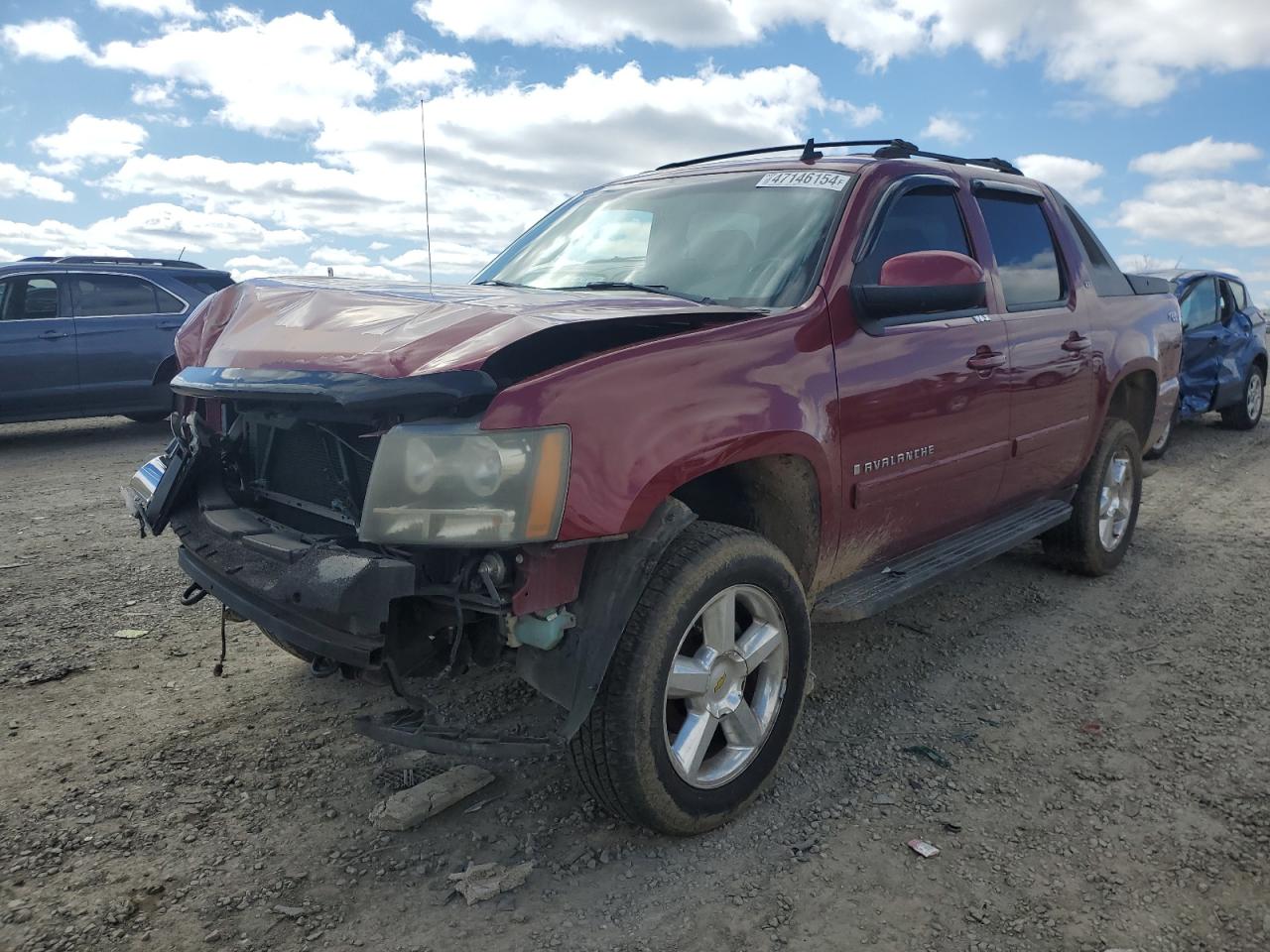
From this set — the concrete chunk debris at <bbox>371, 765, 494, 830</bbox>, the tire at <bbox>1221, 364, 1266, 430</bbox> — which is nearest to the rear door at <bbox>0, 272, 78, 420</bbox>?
the concrete chunk debris at <bbox>371, 765, 494, 830</bbox>

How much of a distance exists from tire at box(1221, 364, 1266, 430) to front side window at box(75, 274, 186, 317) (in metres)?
11.4

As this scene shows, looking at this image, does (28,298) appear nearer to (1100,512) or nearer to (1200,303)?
(1100,512)

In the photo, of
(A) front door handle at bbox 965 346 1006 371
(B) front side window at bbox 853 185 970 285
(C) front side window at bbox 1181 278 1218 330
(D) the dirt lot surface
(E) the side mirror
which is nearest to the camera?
(D) the dirt lot surface

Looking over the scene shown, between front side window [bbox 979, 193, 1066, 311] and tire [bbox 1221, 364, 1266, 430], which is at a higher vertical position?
front side window [bbox 979, 193, 1066, 311]

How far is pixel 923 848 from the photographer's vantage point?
2.64 meters

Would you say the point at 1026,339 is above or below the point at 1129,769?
above

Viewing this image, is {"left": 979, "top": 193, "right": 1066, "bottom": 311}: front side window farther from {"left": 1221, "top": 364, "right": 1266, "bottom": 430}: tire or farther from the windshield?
{"left": 1221, "top": 364, "right": 1266, "bottom": 430}: tire

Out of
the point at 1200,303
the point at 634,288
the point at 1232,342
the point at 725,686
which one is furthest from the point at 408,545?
the point at 1232,342

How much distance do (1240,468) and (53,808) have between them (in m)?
8.96

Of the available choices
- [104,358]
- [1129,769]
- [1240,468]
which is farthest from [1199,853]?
[104,358]

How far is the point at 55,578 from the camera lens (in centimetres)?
478

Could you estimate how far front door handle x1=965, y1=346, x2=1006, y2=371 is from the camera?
3.62m

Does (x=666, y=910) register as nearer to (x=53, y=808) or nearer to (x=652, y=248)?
(x=53, y=808)

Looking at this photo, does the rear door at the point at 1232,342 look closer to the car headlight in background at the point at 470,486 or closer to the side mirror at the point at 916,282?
the side mirror at the point at 916,282
